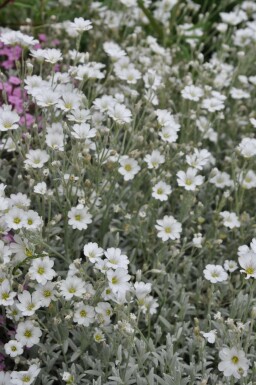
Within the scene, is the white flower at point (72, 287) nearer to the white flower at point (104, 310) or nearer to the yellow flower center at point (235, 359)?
the white flower at point (104, 310)

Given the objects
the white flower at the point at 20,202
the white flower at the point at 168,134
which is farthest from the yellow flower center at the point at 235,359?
the white flower at the point at 168,134

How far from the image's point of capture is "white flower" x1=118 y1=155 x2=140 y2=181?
281 centimetres

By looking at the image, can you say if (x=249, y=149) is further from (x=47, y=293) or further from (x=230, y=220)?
(x=47, y=293)

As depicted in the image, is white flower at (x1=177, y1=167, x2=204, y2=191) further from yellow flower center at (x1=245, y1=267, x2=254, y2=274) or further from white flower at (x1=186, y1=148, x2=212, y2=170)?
yellow flower center at (x1=245, y1=267, x2=254, y2=274)

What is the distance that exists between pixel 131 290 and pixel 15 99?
1.45 metres

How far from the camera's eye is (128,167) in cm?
284

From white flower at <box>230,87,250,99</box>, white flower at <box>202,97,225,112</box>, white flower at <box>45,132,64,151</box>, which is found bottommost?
white flower at <box>230,87,250,99</box>

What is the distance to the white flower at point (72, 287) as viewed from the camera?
2.35 meters

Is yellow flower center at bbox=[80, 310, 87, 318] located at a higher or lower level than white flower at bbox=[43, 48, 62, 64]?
lower

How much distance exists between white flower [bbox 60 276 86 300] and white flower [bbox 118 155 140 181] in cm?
62

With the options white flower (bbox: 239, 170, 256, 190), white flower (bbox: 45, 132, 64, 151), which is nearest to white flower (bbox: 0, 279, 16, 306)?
white flower (bbox: 45, 132, 64, 151)

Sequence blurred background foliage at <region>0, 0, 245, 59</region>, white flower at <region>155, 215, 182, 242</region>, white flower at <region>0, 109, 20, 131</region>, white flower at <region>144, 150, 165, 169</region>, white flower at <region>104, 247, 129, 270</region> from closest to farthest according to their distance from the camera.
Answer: white flower at <region>104, 247, 129, 270</region>
white flower at <region>0, 109, 20, 131</region>
white flower at <region>155, 215, 182, 242</region>
white flower at <region>144, 150, 165, 169</region>
blurred background foliage at <region>0, 0, 245, 59</region>

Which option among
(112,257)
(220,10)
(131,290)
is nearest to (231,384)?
(131,290)

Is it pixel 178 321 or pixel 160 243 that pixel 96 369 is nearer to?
pixel 178 321
